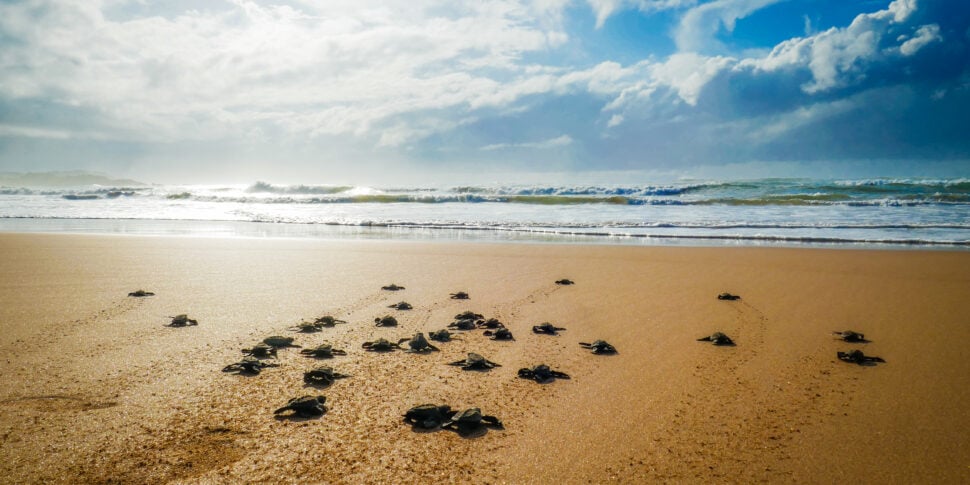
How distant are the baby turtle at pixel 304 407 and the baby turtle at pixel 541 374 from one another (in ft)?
5.26

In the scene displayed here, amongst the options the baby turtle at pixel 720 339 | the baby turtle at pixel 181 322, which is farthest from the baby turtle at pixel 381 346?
the baby turtle at pixel 720 339

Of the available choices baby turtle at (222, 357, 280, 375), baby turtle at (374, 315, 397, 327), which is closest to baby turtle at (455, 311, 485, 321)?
baby turtle at (374, 315, 397, 327)

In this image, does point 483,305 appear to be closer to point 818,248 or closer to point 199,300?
point 199,300

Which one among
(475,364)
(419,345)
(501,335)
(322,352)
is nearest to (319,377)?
(322,352)

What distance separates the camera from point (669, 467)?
2990 millimetres

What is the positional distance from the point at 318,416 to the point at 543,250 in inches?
396

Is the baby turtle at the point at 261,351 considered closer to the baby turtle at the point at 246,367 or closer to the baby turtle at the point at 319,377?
the baby turtle at the point at 246,367

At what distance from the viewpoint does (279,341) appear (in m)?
5.05

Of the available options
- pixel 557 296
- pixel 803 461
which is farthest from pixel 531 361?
pixel 557 296

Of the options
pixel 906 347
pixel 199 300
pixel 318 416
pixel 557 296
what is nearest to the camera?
pixel 318 416

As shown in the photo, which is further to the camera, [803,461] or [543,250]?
[543,250]

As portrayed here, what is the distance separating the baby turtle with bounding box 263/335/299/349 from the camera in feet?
16.4

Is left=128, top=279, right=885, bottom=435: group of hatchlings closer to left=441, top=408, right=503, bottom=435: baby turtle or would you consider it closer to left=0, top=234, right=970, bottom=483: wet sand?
left=441, top=408, right=503, bottom=435: baby turtle

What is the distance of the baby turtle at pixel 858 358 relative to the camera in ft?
15.6
